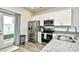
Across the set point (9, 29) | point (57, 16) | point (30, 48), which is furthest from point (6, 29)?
point (57, 16)

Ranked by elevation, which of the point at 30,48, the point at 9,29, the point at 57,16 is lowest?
the point at 30,48

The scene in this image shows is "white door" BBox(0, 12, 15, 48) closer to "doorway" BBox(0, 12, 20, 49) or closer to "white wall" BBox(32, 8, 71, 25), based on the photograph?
"doorway" BBox(0, 12, 20, 49)

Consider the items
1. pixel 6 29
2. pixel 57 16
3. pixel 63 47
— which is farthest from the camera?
pixel 57 16

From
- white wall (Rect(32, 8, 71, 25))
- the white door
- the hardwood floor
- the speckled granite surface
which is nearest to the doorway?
the white door

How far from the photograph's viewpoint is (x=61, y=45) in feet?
4.01

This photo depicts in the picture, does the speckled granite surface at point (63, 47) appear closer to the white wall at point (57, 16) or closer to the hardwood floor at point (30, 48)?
the hardwood floor at point (30, 48)

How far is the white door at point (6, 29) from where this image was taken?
1.35 metres

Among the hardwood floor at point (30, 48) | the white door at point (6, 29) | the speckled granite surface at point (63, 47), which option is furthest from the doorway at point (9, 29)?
the speckled granite surface at point (63, 47)

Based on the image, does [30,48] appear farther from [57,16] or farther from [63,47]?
[57,16]

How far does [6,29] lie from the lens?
139 cm

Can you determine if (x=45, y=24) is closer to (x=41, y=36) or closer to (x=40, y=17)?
(x=40, y=17)

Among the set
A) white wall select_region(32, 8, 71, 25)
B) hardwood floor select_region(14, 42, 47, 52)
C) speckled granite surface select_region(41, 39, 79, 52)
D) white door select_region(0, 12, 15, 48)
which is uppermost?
white wall select_region(32, 8, 71, 25)

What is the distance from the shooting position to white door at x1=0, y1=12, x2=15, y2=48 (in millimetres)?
1350
